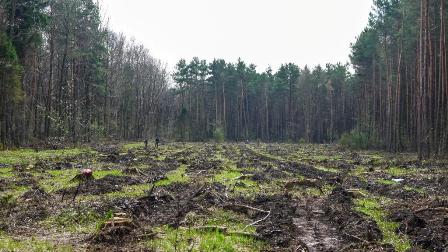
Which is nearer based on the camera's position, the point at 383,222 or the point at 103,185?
the point at 383,222

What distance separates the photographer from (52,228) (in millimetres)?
10258

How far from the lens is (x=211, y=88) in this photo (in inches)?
4176

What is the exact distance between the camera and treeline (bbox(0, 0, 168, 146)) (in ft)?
115

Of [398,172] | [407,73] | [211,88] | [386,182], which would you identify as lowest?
[386,182]

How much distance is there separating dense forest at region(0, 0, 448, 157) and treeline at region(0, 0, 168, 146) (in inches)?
6.1

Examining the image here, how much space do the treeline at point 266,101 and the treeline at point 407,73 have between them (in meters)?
25.6

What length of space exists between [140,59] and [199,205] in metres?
74.5

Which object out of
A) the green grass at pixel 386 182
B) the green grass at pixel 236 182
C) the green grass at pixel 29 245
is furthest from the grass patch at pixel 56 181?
the green grass at pixel 386 182

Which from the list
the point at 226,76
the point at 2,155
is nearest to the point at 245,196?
the point at 2,155

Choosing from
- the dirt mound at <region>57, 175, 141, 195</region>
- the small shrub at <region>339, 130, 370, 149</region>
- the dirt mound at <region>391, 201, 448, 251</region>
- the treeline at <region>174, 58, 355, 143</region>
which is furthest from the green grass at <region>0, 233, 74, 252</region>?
the treeline at <region>174, 58, 355, 143</region>

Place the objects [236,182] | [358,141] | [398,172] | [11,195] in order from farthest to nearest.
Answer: [358,141], [398,172], [236,182], [11,195]

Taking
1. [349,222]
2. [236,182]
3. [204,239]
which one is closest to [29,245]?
[204,239]

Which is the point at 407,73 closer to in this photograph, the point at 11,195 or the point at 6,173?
the point at 6,173

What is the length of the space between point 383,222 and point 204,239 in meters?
5.03
